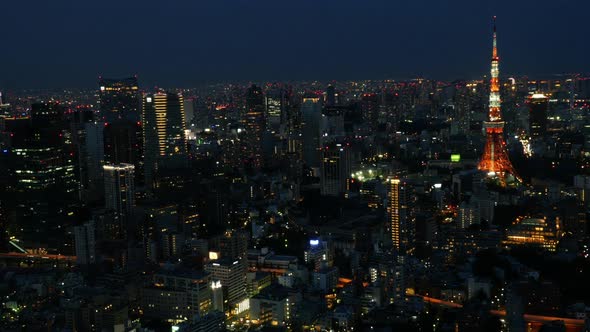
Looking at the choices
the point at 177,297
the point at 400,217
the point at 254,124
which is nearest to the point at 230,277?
the point at 177,297

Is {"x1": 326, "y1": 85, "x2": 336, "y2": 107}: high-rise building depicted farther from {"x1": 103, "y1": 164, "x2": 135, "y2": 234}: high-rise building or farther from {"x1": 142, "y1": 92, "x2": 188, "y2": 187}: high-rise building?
{"x1": 103, "y1": 164, "x2": 135, "y2": 234}: high-rise building

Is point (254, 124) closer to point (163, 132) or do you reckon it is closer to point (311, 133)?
point (311, 133)

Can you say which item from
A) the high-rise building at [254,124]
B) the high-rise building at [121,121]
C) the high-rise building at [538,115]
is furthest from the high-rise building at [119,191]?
the high-rise building at [538,115]

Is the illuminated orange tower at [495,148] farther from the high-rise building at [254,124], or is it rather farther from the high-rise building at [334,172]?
the high-rise building at [254,124]

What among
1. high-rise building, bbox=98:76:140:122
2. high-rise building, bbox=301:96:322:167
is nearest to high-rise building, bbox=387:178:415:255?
high-rise building, bbox=301:96:322:167

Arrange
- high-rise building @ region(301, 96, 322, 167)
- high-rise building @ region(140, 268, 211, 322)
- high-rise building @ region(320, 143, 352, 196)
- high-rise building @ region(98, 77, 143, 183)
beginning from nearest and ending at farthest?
high-rise building @ region(140, 268, 211, 322)
high-rise building @ region(320, 143, 352, 196)
high-rise building @ region(98, 77, 143, 183)
high-rise building @ region(301, 96, 322, 167)

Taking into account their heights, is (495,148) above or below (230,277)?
above
